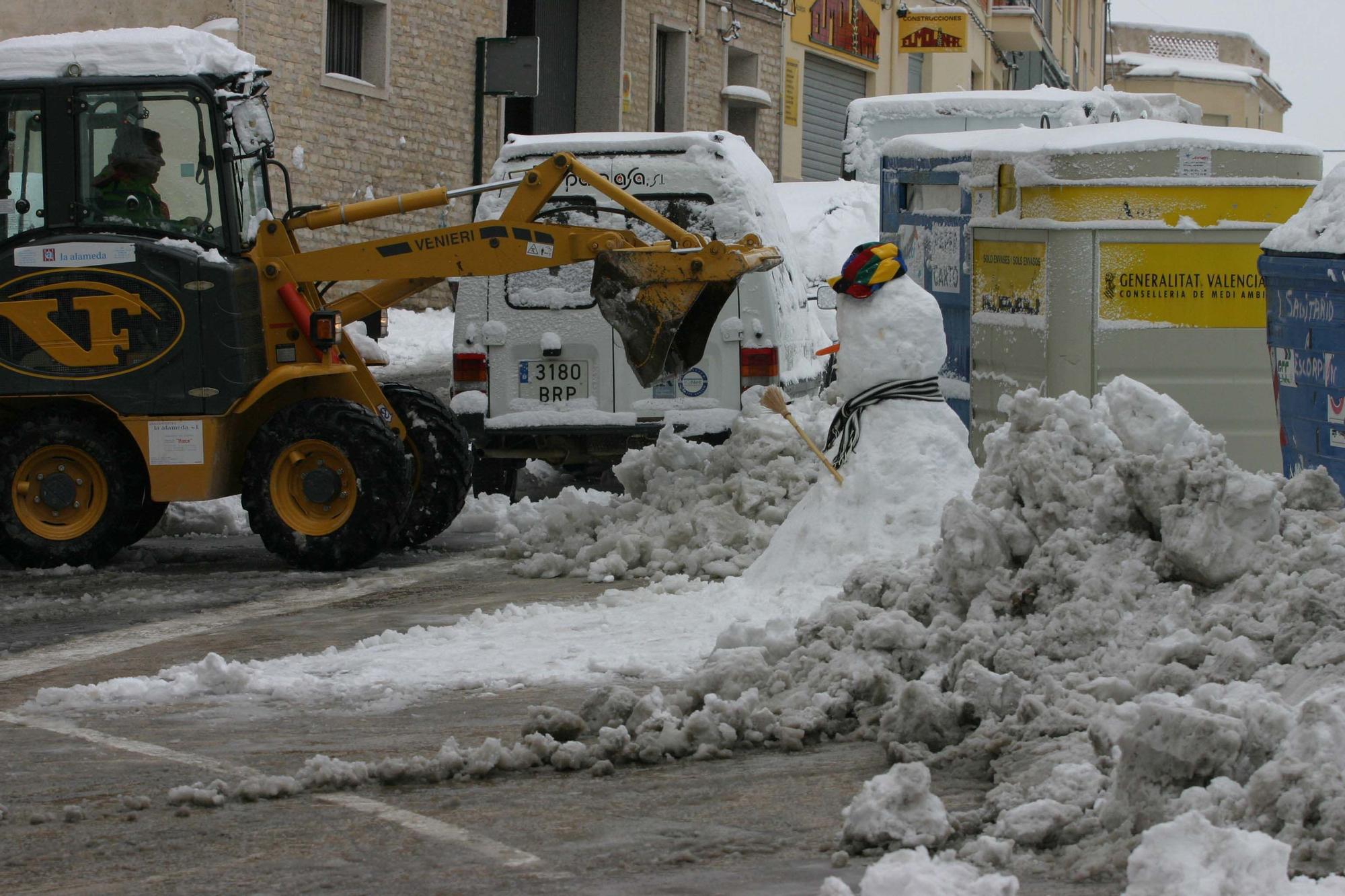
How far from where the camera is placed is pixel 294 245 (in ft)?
32.8

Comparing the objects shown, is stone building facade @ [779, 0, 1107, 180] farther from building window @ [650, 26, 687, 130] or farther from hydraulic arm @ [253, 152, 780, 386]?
hydraulic arm @ [253, 152, 780, 386]

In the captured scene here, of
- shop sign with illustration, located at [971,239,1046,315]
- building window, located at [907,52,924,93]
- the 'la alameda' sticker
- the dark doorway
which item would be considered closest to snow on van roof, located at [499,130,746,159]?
shop sign with illustration, located at [971,239,1046,315]

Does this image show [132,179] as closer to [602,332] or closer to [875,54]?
[602,332]

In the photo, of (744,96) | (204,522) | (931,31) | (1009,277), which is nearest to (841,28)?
(931,31)

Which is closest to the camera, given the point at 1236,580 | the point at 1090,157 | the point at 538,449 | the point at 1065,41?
the point at 1236,580

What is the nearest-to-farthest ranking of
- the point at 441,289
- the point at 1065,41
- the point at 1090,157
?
the point at 1090,157 < the point at 441,289 < the point at 1065,41

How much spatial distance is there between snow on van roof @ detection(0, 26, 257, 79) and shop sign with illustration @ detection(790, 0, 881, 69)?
27.7 m

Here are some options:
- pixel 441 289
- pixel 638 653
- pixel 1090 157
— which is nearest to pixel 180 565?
pixel 638 653

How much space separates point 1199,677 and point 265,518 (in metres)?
5.40

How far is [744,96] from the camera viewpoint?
3419cm

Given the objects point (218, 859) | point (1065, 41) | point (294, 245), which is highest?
point (1065, 41)

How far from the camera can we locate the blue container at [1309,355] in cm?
752

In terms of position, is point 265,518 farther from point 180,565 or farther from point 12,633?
point 12,633

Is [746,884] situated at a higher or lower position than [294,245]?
lower
